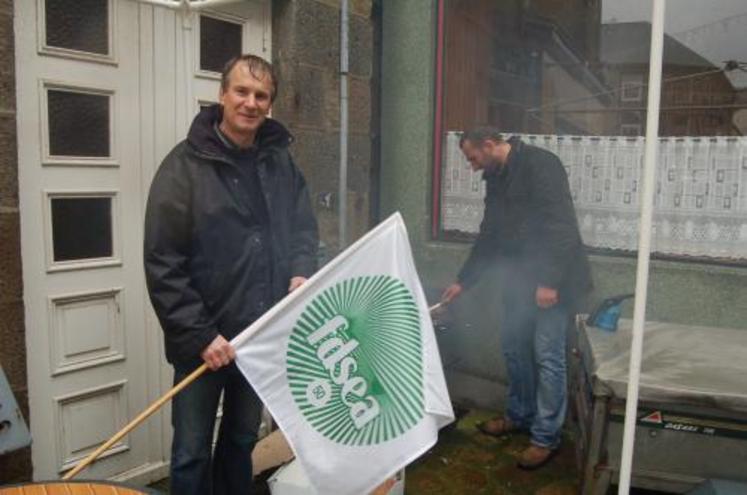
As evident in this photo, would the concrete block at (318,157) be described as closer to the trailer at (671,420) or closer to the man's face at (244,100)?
the man's face at (244,100)

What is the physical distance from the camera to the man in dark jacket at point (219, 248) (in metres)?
2.50

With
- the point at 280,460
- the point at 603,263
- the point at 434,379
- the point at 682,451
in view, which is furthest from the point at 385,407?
the point at 603,263

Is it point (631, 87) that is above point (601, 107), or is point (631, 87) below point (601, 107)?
above

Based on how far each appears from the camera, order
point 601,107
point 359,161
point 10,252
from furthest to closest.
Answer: point 359,161 → point 601,107 → point 10,252

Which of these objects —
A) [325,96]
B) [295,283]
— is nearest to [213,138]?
[295,283]

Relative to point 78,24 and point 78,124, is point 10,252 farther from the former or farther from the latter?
point 78,24

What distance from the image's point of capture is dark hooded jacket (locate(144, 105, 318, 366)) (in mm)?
2492

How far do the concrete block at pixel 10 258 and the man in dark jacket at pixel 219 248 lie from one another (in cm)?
79

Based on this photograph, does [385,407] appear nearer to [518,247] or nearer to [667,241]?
[518,247]

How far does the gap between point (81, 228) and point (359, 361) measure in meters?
1.58

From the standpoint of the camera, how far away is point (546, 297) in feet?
12.6

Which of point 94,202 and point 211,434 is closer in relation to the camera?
point 211,434

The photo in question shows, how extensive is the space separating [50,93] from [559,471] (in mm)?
3506

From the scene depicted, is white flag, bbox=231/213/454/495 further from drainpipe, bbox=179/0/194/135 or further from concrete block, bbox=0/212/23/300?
drainpipe, bbox=179/0/194/135
